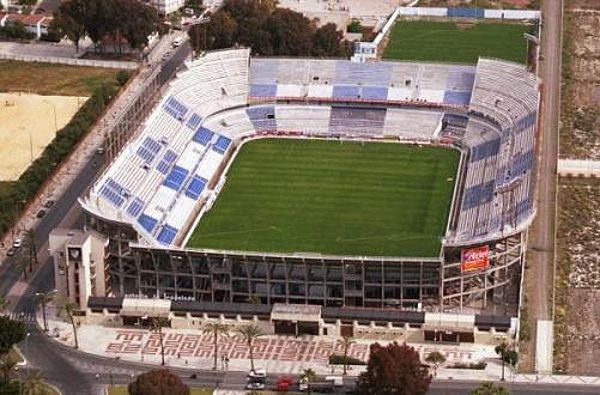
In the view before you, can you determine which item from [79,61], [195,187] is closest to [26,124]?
[79,61]

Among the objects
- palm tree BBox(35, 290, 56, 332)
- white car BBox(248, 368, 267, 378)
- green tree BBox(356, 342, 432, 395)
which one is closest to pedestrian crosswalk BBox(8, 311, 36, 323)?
palm tree BBox(35, 290, 56, 332)

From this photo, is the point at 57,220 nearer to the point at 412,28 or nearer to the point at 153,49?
the point at 153,49

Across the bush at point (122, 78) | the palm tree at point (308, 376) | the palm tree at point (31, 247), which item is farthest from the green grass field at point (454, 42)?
the palm tree at point (308, 376)

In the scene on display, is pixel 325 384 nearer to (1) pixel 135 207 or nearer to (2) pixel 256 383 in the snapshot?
(2) pixel 256 383

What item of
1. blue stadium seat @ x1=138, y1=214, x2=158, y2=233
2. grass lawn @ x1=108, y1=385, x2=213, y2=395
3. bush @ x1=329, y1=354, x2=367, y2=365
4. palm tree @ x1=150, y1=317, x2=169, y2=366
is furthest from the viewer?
blue stadium seat @ x1=138, y1=214, x2=158, y2=233

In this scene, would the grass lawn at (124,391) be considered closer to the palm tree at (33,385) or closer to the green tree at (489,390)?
the palm tree at (33,385)

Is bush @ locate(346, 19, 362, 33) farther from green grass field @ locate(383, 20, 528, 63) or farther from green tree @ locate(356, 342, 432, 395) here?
green tree @ locate(356, 342, 432, 395)

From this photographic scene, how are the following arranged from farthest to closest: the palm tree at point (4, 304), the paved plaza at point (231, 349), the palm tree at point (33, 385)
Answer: the palm tree at point (4, 304) → the paved plaza at point (231, 349) → the palm tree at point (33, 385)
